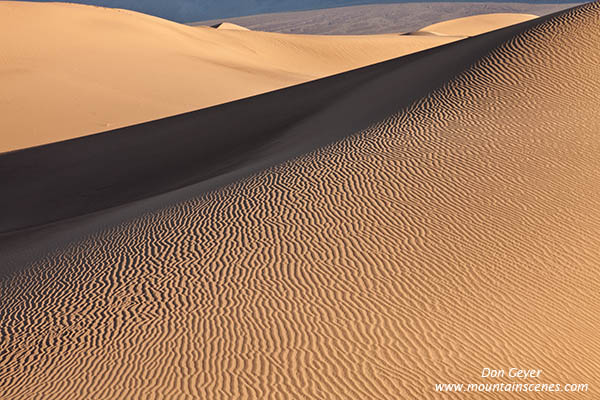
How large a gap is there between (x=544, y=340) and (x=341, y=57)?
3372 centimetres

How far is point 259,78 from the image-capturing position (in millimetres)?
25875

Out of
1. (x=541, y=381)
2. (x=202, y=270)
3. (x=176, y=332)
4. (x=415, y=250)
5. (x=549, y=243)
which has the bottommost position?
(x=176, y=332)

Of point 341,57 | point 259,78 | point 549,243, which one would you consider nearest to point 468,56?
point 549,243

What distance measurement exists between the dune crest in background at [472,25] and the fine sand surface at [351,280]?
43.9 meters

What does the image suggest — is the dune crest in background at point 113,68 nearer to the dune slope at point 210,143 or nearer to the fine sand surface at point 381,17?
the dune slope at point 210,143

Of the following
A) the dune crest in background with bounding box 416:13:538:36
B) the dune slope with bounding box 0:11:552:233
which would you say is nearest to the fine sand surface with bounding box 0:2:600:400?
the dune slope with bounding box 0:11:552:233

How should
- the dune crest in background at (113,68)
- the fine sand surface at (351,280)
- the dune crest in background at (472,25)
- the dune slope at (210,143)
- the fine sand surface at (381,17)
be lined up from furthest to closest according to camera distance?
the fine sand surface at (381,17) < the dune crest in background at (472,25) < the dune crest in background at (113,68) < the dune slope at (210,143) < the fine sand surface at (351,280)

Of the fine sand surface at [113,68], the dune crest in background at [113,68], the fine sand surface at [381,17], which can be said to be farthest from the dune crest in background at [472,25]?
the fine sand surface at [381,17]

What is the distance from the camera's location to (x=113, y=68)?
23.7 m

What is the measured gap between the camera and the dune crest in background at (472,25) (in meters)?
51.5

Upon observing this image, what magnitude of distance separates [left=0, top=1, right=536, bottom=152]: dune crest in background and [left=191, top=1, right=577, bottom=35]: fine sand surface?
2138 inches

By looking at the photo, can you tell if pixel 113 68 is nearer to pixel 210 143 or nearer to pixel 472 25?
pixel 210 143

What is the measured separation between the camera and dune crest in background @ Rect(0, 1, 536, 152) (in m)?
18.8

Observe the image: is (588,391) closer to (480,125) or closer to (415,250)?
(415,250)
